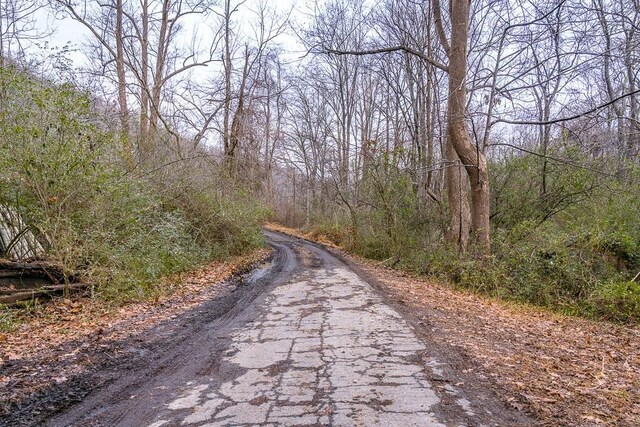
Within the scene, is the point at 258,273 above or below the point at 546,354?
above

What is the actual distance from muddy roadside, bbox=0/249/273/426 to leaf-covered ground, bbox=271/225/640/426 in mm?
3569

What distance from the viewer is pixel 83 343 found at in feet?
18.1

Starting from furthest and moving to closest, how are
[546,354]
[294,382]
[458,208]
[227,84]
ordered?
[227,84] → [458,208] → [546,354] → [294,382]

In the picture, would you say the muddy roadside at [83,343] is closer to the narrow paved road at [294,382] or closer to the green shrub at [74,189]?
the narrow paved road at [294,382]

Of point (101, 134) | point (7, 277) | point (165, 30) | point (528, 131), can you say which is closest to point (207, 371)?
point (7, 277)

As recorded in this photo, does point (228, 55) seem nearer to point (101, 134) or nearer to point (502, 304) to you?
point (101, 134)

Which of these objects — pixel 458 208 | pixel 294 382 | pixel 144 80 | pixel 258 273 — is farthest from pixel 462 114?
pixel 144 80

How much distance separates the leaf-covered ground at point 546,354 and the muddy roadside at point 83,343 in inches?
140

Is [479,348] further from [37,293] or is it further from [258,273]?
[258,273]

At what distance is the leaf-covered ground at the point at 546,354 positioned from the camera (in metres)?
3.56

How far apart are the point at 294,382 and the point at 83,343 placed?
3.16 m

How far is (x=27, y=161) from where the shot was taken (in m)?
7.34

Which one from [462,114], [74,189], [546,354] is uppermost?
[462,114]

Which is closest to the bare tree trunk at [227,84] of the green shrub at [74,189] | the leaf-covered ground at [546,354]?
the green shrub at [74,189]
